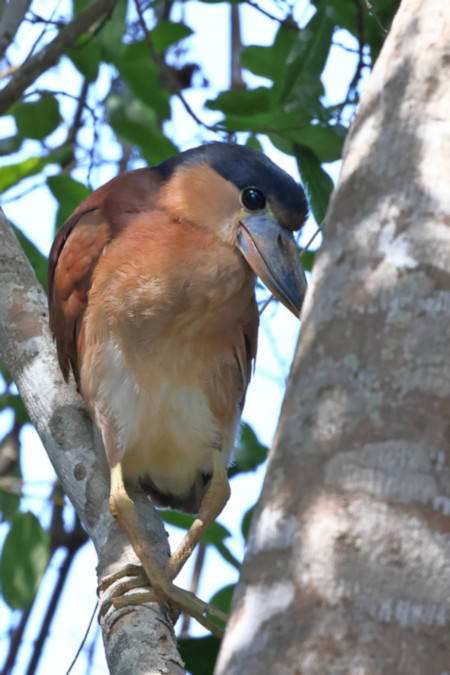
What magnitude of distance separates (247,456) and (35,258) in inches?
37.3

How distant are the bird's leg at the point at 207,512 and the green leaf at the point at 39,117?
120 cm

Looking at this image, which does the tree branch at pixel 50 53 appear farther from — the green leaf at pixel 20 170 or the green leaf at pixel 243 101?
the green leaf at pixel 243 101

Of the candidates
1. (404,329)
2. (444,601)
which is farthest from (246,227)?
(444,601)

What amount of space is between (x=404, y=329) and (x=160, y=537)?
1426 millimetres

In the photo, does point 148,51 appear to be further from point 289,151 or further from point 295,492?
point 295,492

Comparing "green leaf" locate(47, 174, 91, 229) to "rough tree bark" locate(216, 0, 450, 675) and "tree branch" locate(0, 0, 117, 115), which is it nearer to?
"tree branch" locate(0, 0, 117, 115)

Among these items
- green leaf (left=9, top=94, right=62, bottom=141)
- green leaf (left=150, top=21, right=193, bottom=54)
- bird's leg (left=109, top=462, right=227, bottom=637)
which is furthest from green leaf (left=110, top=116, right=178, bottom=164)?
bird's leg (left=109, top=462, right=227, bottom=637)

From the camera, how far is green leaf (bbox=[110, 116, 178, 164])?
2.92 metres

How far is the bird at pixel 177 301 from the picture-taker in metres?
2.27

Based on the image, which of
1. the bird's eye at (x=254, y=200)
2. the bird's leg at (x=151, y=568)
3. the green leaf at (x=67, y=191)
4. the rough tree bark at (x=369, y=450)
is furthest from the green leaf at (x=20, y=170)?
the rough tree bark at (x=369, y=450)

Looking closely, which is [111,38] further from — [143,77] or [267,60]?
[267,60]

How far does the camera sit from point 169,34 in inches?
120

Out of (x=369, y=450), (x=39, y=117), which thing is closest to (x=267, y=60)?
(x=39, y=117)

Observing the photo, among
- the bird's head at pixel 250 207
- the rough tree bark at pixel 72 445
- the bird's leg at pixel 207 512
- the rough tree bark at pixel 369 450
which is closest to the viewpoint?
the rough tree bark at pixel 369 450
